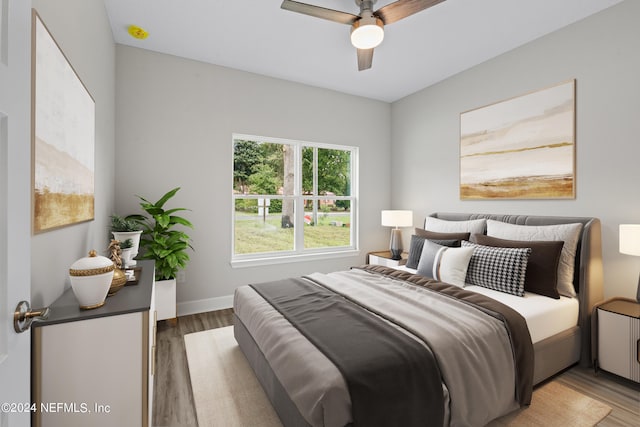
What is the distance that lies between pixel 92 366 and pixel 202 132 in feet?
9.07

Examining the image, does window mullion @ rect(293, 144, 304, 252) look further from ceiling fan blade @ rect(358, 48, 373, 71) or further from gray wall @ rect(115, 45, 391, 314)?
ceiling fan blade @ rect(358, 48, 373, 71)

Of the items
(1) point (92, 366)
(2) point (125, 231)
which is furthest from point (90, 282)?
(2) point (125, 231)

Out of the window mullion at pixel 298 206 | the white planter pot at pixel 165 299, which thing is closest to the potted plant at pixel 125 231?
the white planter pot at pixel 165 299

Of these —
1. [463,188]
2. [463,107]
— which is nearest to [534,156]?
[463,188]

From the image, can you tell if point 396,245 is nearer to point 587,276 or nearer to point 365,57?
point 587,276

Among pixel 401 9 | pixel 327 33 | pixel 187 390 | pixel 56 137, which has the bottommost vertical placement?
pixel 187 390

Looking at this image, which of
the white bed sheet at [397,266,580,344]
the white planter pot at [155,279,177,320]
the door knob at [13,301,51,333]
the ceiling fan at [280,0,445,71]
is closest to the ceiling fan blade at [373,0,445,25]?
the ceiling fan at [280,0,445,71]

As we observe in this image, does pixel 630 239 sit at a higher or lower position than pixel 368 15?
lower

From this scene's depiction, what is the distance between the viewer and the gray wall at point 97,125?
1.36m

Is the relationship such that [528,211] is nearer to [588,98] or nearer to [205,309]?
[588,98]

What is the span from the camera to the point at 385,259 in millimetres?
4039

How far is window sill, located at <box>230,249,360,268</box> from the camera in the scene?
376cm

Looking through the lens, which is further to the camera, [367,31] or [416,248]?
[416,248]

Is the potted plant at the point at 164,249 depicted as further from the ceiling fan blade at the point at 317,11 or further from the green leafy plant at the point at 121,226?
the ceiling fan blade at the point at 317,11
